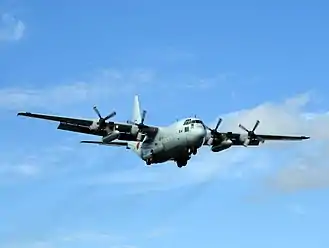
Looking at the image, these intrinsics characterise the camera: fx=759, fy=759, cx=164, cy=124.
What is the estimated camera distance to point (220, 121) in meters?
106

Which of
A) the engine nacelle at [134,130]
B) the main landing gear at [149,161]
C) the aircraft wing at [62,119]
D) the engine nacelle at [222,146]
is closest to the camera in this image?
the aircraft wing at [62,119]

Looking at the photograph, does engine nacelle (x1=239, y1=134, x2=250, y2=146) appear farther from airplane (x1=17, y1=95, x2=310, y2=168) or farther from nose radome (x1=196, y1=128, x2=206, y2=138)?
nose radome (x1=196, y1=128, x2=206, y2=138)

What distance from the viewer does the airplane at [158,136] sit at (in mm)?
96688

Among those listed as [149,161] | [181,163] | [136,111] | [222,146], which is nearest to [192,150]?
[181,163]

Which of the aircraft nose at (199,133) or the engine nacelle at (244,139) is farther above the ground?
the engine nacelle at (244,139)

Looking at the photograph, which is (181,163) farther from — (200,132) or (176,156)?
(200,132)

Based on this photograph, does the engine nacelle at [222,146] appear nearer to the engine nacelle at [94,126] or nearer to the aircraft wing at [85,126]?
the aircraft wing at [85,126]

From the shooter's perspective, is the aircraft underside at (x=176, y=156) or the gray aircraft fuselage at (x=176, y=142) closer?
the gray aircraft fuselage at (x=176, y=142)

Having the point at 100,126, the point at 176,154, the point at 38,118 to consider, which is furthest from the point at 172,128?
the point at 38,118

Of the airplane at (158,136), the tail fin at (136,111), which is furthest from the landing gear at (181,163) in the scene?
the tail fin at (136,111)

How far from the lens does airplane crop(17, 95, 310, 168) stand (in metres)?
96.7

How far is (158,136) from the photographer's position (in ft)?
330

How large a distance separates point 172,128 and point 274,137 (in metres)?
19.5

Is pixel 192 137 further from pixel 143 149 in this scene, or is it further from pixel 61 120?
pixel 61 120
